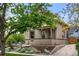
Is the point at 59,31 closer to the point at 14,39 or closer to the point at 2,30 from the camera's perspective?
the point at 14,39

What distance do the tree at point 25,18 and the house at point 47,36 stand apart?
7 cm

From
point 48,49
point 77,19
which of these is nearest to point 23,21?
point 48,49

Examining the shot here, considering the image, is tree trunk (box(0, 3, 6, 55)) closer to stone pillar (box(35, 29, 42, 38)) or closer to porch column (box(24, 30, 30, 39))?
porch column (box(24, 30, 30, 39))

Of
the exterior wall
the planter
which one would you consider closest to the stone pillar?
the exterior wall

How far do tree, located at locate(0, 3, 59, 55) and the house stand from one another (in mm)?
67

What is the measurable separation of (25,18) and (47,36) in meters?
0.36

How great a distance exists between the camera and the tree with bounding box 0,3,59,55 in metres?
3.33

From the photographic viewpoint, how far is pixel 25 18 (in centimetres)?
335

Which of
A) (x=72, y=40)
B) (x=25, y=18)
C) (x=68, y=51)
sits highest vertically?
(x=25, y=18)

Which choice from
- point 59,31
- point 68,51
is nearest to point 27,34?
point 59,31

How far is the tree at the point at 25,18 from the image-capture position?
131 inches

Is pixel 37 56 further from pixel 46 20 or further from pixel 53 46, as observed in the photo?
pixel 46 20

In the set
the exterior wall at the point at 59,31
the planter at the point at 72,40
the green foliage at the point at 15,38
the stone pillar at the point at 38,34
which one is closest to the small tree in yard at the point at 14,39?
the green foliage at the point at 15,38

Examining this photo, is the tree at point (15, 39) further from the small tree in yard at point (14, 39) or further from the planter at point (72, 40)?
the planter at point (72, 40)
